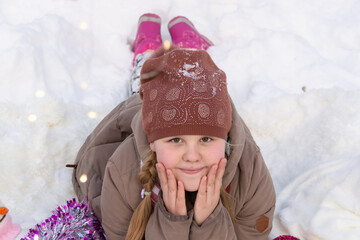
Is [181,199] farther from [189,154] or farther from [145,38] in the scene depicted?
[145,38]

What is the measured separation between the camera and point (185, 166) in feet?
3.22

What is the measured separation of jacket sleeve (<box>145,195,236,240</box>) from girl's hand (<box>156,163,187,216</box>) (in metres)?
0.02

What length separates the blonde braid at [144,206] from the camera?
1072 millimetres

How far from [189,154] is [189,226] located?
9.8 inches

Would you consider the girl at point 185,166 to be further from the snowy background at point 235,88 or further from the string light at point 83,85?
the string light at point 83,85

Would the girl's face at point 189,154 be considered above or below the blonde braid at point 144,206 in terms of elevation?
above

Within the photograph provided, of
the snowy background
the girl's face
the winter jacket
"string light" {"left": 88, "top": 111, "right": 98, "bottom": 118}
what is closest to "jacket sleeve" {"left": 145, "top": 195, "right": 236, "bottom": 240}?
the winter jacket

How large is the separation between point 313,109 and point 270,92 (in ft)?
0.79

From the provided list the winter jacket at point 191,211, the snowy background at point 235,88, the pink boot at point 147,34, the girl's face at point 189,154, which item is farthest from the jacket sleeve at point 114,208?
the pink boot at point 147,34

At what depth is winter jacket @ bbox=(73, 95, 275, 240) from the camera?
107cm

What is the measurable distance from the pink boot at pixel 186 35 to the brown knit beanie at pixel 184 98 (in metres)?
1.13

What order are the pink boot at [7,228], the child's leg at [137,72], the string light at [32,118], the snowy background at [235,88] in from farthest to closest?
the child's leg at [137,72] → the string light at [32,118] → the snowy background at [235,88] → the pink boot at [7,228]

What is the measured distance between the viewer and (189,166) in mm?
980

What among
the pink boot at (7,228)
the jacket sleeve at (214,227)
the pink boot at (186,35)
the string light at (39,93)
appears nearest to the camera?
the jacket sleeve at (214,227)
